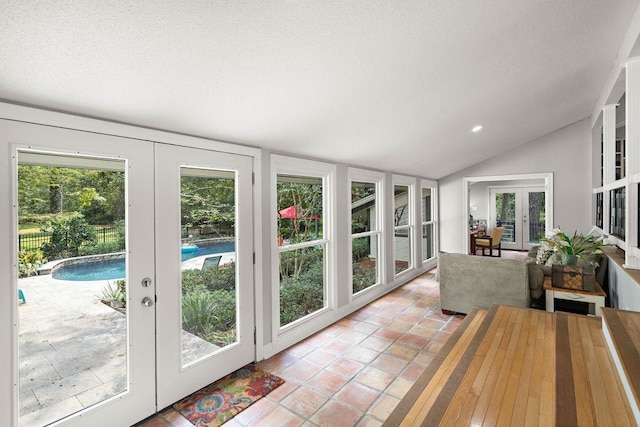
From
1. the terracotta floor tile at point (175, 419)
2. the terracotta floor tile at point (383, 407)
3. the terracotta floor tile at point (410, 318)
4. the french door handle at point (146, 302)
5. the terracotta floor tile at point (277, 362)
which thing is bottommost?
the terracotta floor tile at point (383, 407)

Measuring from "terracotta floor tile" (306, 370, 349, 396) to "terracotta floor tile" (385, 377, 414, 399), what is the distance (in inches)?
14.8

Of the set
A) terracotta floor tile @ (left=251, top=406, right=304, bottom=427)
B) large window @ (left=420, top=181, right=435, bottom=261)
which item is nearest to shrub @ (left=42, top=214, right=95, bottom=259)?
terracotta floor tile @ (left=251, top=406, right=304, bottom=427)

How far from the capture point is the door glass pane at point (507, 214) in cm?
975

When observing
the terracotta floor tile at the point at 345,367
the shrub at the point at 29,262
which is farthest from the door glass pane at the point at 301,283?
the shrub at the point at 29,262

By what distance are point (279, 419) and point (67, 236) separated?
1.82 m

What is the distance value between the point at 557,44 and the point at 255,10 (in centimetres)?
232

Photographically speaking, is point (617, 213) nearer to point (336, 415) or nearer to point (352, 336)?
point (352, 336)

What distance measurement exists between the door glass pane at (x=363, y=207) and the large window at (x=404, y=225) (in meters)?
1.04

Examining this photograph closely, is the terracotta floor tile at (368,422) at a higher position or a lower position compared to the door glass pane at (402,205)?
lower

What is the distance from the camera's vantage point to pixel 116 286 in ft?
6.86

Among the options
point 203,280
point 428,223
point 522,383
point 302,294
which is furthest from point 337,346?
point 428,223

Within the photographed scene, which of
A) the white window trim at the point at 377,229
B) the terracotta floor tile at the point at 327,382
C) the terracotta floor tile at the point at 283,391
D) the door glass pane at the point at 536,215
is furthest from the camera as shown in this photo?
the door glass pane at the point at 536,215

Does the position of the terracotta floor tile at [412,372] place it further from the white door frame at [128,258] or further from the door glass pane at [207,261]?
the white door frame at [128,258]

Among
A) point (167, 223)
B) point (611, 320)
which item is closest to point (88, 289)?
point (167, 223)
